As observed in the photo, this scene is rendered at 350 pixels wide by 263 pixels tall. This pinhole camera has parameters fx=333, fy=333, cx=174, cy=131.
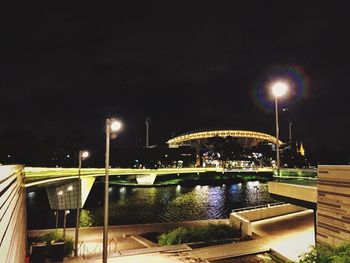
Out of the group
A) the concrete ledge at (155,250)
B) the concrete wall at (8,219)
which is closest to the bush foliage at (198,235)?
the concrete ledge at (155,250)

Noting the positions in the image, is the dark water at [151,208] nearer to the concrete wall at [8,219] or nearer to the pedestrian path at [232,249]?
the pedestrian path at [232,249]

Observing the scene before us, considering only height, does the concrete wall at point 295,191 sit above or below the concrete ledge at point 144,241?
above

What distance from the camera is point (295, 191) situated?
→ 17.8 m

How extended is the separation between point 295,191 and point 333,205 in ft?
11.3

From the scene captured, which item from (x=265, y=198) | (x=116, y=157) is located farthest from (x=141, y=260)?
(x=116, y=157)

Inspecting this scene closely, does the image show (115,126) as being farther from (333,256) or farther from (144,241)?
(144,241)

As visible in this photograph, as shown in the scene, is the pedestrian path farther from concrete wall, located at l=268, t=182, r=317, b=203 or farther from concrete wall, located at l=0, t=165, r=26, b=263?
concrete wall, located at l=0, t=165, r=26, b=263

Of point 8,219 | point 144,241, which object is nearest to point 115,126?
point 8,219

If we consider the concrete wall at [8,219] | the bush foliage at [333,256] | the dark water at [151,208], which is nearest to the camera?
the concrete wall at [8,219]

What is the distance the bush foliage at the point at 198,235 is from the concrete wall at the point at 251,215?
0.97 metres

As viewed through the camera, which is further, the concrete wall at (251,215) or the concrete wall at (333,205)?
the concrete wall at (251,215)

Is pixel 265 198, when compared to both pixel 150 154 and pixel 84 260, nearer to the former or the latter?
pixel 84 260

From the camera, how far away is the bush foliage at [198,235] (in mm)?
26312

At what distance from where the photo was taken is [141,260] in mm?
20547
